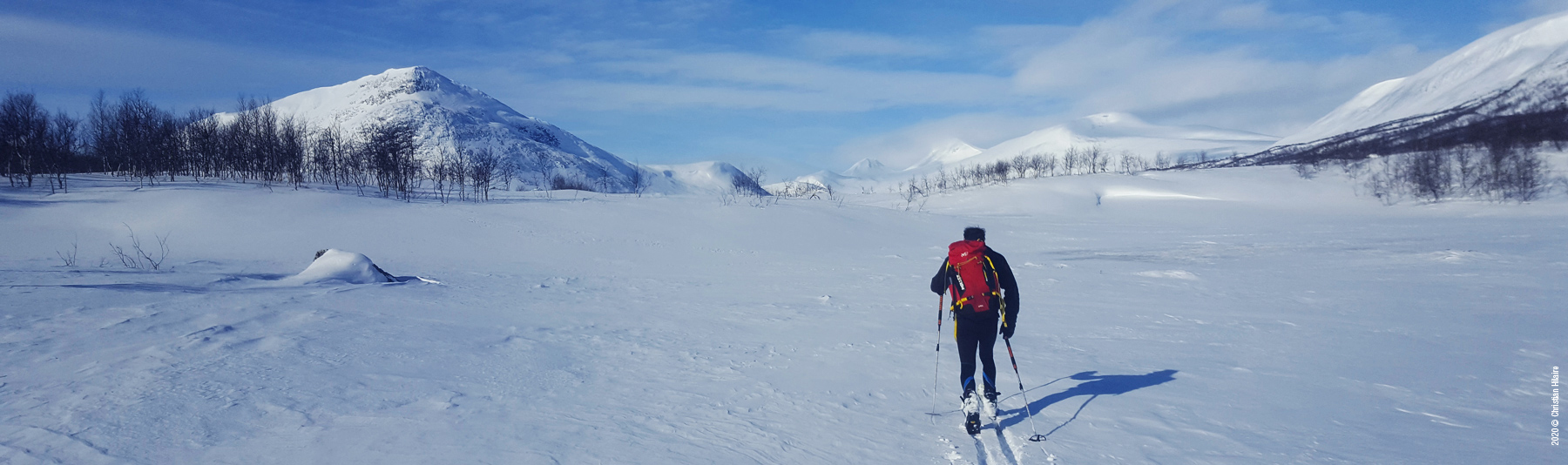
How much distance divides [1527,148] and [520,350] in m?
77.6

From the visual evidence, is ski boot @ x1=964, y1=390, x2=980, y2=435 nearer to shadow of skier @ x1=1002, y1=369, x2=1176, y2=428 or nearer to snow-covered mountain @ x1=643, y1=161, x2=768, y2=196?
shadow of skier @ x1=1002, y1=369, x2=1176, y2=428

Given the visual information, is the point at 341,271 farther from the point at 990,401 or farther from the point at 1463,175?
the point at 1463,175

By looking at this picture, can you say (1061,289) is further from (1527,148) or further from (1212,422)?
(1527,148)

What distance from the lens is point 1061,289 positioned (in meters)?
12.8

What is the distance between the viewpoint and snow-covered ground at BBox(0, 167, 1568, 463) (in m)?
4.43

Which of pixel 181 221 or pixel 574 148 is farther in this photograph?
pixel 574 148

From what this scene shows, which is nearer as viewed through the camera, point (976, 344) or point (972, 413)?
point (972, 413)

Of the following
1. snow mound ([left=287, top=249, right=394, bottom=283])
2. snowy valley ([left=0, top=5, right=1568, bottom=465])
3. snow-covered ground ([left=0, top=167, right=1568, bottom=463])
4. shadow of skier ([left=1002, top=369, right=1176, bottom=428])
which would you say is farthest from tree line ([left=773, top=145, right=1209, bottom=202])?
shadow of skier ([left=1002, top=369, right=1176, bottom=428])

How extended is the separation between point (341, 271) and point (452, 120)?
95.6 metres

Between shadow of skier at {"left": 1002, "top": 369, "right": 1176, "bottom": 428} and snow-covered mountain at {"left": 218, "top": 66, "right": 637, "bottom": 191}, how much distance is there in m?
83.4

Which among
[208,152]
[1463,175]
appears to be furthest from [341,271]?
[1463,175]

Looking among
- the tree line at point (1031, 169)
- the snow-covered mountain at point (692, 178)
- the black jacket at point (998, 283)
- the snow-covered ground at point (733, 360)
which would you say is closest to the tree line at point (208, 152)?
the snow-covered ground at point (733, 360)

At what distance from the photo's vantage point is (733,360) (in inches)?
274

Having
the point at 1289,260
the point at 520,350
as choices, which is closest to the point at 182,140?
the point at 520,350
